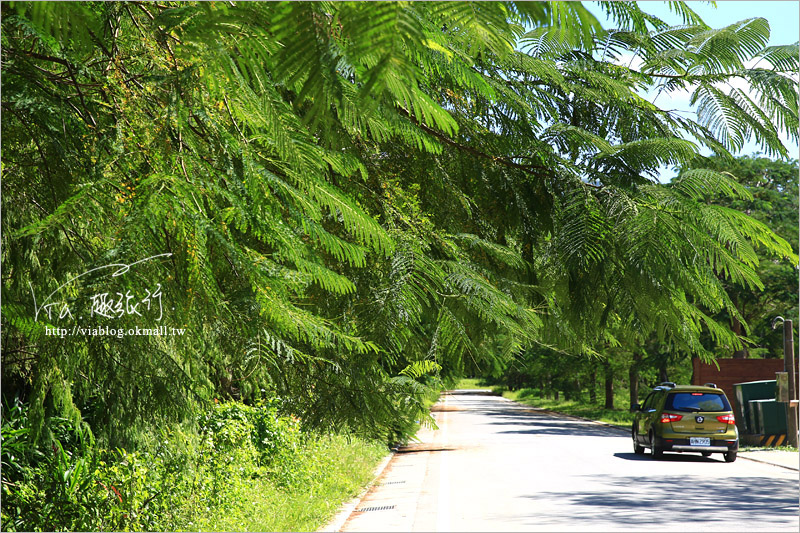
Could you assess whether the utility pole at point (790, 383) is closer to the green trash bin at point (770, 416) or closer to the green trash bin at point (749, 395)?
the green trash bin at point (770, 416)

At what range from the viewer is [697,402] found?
19.0 m

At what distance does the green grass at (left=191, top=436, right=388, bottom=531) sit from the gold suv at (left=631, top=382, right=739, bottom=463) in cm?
776

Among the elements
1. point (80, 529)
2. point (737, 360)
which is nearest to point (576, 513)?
point (80, 529)

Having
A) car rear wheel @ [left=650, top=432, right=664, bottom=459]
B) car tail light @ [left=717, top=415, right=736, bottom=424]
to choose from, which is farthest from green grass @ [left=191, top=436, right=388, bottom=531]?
car tail light @ [left=717, top=415, right=736, bottom=424]

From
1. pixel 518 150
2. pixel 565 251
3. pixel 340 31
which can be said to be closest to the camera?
pixel 340 31

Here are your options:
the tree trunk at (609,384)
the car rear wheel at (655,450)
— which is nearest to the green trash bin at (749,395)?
the car rear wheel at (655,450)

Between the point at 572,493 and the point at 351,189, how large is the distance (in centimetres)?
949

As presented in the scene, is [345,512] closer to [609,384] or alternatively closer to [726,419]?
[726,419]

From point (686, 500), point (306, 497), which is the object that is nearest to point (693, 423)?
point (686, 500)

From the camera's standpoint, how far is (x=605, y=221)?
12.1ft

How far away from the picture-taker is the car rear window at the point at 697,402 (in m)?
18.8

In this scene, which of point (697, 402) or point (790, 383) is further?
point (790, 383)

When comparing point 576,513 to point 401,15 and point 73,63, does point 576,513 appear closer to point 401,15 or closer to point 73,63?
point 73,63

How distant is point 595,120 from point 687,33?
706mm
